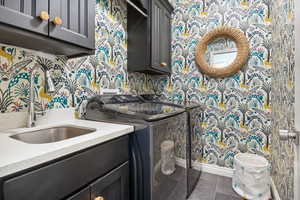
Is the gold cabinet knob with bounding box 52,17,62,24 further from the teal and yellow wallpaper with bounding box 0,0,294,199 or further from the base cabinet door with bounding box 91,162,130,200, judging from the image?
the base cabinet door with bounding box 91,162,130,200

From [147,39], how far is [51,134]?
1.42 metres

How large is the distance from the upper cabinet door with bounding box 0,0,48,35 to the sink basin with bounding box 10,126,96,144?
614mm

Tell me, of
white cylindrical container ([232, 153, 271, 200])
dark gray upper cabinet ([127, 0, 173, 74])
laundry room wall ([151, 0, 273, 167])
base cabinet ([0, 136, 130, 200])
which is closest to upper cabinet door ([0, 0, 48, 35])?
base cabinet ([0, 136, 130, 200])

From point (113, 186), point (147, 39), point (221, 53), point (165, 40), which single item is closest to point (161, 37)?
point (165, 40)

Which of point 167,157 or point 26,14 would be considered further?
point 167,157

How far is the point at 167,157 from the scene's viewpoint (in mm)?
1203

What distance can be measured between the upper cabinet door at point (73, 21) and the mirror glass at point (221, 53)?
69.2 inches

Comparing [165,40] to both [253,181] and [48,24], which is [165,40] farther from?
[253,181]

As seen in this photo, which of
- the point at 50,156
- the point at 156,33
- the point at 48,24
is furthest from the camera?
the point at 156,33

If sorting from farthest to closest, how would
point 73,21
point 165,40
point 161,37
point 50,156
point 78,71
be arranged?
point 165,40 < point 161,37 < point 78,71 < point 73,21 < point 50,156

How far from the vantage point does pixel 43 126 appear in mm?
1085

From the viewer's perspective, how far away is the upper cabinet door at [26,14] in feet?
2.18

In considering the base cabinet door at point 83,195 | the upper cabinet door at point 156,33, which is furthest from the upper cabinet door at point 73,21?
the upper cabinet door at point 156,33

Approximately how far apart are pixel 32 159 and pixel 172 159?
100 cm
